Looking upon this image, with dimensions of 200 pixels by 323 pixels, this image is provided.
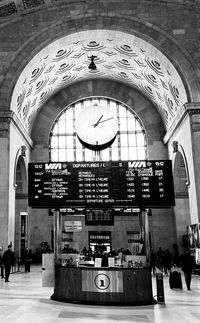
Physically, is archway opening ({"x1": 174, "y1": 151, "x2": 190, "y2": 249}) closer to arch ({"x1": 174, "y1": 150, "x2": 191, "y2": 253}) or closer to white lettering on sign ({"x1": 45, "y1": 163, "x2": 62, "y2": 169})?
arch ({"x1": 174, "y1": 150, "x2": 191, "y2": 253})

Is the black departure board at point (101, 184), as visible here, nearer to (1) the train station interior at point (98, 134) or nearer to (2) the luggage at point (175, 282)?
(1) the train station interior at point (98, 134)

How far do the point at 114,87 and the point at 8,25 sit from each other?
10.7 meters

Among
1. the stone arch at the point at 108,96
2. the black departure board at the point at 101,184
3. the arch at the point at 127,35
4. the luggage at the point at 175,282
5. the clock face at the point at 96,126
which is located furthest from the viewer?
the stone arch at the point at 108,96

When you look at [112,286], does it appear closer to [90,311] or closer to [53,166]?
[90,311]

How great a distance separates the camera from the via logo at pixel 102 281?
8.66 meters

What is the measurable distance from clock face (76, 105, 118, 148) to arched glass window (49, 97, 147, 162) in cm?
954

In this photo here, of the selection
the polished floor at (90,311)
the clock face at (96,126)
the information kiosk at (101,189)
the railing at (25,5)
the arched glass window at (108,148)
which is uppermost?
the railing at (25,5)

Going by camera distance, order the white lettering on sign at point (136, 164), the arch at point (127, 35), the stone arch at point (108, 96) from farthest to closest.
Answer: the stone arch at point (108, 96), the arch at point (127, 35), the white lettering on sign at point (136, 164)

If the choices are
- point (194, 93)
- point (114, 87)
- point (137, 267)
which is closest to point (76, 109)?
point (114, 87)

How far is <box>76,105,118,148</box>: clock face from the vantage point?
16.1 metres

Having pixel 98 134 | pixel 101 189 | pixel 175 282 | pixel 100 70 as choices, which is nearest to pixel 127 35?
pixel 98 134

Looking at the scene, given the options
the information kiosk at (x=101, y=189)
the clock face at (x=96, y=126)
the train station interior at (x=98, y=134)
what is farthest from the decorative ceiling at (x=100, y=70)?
the information kiosk at (x=101, y=189)

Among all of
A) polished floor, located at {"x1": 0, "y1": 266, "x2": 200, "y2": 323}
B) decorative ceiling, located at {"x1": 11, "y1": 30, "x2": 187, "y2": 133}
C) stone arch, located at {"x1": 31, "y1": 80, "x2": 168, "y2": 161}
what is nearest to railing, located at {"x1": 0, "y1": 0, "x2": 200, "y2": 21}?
decorative ceiling, located at {"x1": 11, "y1": 30, "x2": 187, "y2": 133}

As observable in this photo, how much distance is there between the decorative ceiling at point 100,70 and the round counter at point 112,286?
12349mm
